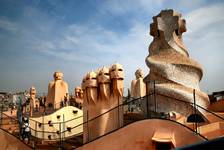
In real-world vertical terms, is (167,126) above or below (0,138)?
above

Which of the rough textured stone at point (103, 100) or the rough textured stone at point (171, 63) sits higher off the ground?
the rough textured stone at point (171, 63)

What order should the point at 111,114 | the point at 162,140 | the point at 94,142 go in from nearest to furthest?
the point at 162,140, the point at 94,142, the point at 111,114

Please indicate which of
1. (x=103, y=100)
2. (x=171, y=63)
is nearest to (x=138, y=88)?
(x=171, y=63)

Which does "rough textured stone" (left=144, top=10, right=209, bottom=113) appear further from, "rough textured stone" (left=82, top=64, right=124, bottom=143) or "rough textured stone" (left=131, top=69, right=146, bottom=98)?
"rough textured stone" (left=131, top=69, right=146, bottom=98)

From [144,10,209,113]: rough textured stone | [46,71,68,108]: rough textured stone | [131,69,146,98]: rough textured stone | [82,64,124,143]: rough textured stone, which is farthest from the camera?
[46,71,68,108]: rough textured stone

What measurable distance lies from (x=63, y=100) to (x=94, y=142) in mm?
11251

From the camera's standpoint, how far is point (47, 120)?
43.1ft

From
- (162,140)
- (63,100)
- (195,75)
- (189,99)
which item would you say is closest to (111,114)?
(162,140)

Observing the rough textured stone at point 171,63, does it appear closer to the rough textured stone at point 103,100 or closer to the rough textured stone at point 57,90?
the rough textured stone at point 103,100

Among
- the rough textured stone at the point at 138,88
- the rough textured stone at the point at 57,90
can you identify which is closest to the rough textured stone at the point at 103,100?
the rough textured stone at the point at 138,88

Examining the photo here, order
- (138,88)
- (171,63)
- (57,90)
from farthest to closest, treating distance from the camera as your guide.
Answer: (57,90) → (138,88) → (171,63)

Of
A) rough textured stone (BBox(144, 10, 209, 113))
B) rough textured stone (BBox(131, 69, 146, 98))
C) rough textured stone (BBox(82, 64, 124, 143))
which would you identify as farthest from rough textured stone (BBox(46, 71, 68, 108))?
rough textured stone (BBox(82, 64, 124, 143))

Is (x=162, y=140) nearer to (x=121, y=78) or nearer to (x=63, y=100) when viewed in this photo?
(x=121, y=78)

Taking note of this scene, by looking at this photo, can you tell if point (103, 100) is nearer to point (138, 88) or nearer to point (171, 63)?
point (171, 63)
